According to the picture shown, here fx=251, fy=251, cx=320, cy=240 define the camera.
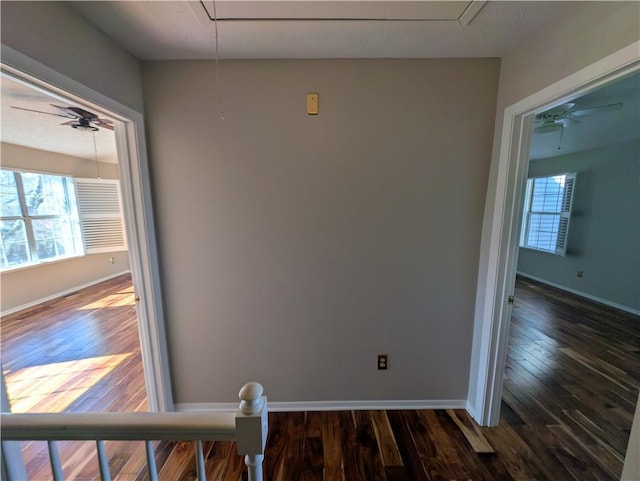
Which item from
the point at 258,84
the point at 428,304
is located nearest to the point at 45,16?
the point at 258,84

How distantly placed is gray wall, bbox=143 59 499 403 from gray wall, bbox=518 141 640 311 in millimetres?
3843

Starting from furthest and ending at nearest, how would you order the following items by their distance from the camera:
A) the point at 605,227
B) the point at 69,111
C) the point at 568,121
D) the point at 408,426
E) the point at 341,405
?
the point at 605,227, the point at 568,121, the point at 69,111, the point at 341,405, the point at 408,426

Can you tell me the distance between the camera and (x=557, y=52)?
122 cm

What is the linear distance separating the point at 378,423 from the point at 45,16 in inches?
111

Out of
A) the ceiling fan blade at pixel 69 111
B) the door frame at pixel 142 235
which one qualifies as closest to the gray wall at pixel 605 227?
the door frame at pixel 142 235

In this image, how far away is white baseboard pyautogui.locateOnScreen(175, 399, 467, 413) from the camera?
1.90 meters

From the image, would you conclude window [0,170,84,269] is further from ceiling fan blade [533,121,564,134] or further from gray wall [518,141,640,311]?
gray wall [518,141,640,311]

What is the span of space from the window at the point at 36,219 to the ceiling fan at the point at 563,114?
22.4ft

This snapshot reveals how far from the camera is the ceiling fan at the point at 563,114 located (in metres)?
2.29

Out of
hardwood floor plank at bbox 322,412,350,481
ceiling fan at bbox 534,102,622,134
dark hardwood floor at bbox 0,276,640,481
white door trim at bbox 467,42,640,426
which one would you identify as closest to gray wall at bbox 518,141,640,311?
dark hardwood floor at bbox 0,276,640,481

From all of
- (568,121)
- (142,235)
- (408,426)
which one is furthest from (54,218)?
(568,121)

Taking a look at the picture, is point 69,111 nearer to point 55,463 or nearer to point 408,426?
point 55,463

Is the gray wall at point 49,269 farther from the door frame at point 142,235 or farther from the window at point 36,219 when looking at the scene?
the door frame at point 142,235

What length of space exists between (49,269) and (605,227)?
9.09 metres
